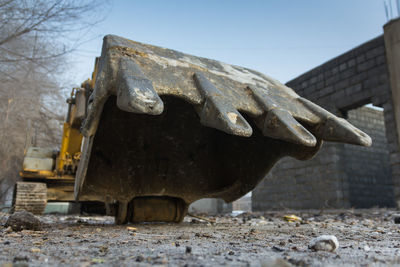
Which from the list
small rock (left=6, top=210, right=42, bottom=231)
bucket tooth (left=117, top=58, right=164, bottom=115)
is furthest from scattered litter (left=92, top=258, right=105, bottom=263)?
small rock (left=6, top=210, right=42, bottom=231)

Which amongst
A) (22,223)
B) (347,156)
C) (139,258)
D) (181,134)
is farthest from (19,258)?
(347,156)

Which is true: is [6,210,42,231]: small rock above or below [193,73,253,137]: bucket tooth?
below

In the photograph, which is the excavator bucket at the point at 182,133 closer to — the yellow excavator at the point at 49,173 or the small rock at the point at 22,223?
the small rock at the point at 22,223

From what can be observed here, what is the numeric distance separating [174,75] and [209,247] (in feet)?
3.41

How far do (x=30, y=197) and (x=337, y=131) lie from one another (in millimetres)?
5141

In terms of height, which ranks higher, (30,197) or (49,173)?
(49,173)

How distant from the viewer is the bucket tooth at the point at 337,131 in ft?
6.78

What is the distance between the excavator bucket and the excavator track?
3.31 metres

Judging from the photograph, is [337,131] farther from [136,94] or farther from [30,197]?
[30,197]

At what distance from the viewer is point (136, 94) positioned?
1.53 metres

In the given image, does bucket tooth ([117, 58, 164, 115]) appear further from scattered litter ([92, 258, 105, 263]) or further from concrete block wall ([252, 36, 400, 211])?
concrete block wall ([252, 36, 400, 211])

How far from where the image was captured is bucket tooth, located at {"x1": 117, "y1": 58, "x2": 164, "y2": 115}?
1496 millimetres

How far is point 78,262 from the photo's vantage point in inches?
42.6

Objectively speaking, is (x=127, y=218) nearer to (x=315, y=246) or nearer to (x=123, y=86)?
(x=123, y=86)
